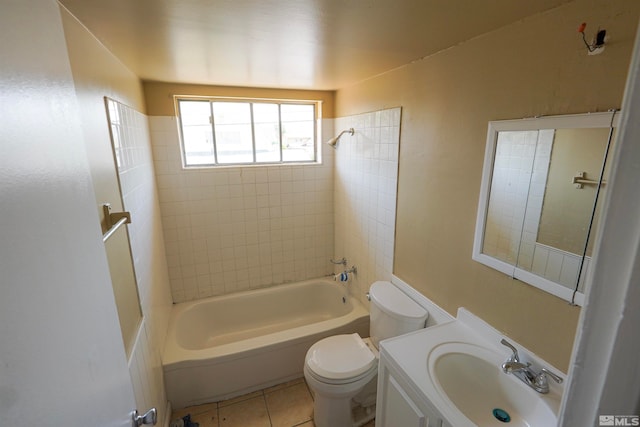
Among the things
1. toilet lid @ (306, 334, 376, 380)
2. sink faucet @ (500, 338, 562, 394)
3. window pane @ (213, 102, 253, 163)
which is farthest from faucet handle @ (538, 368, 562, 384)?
window pane @ (213, 102, 253, 163)

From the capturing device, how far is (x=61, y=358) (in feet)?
1.68

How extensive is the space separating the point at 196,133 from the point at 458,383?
108 inches

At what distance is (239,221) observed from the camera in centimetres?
290

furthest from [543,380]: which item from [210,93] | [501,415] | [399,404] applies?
[210,93]

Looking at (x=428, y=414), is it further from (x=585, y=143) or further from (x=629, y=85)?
(x=629, y=85)

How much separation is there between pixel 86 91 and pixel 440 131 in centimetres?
168

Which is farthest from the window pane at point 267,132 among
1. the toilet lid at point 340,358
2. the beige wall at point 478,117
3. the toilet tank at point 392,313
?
the toilet lid at point 340,358

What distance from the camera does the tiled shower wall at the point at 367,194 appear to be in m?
2.17

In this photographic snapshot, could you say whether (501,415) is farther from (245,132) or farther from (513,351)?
(245,132)

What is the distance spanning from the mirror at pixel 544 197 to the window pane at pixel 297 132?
2.00 metres

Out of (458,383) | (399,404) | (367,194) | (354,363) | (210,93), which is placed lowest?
(354,363)

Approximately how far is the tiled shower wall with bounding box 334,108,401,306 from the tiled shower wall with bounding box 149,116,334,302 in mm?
240

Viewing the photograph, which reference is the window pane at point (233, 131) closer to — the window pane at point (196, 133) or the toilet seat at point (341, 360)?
the window pane at point (196, 133)

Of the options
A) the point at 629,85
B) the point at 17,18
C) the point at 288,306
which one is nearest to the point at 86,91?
the point at 17,18
